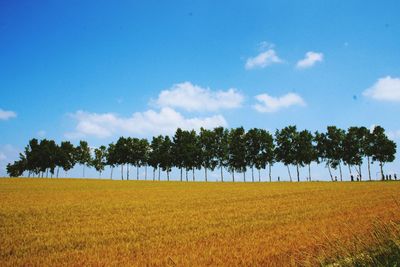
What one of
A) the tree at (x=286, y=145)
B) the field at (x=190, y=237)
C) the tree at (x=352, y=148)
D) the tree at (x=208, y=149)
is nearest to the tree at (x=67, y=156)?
the tree at (x=208, y=149)

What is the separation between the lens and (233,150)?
342 feet

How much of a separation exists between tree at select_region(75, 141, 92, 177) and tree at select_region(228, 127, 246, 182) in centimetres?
5665

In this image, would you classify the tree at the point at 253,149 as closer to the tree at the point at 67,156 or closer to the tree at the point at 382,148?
the tree at the point at 382,148

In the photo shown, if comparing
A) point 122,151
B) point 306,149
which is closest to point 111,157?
point 122,151

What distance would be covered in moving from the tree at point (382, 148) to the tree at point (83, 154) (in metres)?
97.7

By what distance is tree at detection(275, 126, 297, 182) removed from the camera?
9912 cm

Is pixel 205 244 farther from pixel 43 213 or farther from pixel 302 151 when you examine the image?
pixel 302 151

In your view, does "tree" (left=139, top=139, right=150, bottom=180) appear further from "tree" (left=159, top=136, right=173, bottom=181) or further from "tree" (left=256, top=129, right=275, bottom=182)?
"tree" (left=256, top=129, right=275, bottom=182)

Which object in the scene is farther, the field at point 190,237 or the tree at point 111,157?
the tree at point 111,157

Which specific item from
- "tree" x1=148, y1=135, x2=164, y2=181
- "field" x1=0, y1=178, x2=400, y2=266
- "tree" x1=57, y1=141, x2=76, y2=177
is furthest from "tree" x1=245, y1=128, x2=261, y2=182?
"field" x1=0, y1=178, x2=400, y2=266

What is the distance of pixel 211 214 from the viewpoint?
62.7 ft

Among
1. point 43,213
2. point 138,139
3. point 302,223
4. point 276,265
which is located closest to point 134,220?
point 43,213

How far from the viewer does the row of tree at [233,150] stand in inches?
3814

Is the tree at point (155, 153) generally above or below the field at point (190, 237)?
above
